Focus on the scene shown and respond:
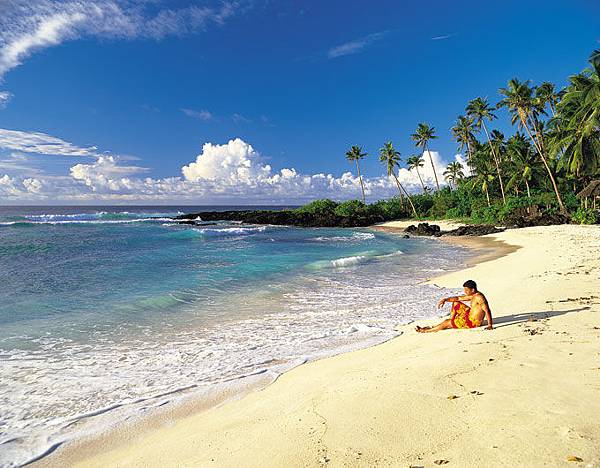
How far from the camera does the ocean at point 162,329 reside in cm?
521

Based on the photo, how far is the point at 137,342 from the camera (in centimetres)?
781

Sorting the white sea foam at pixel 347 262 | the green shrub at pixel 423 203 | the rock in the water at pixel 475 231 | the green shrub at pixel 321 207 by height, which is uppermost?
the green shrub at pixel 321 207

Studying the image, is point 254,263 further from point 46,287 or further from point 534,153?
point 534,153

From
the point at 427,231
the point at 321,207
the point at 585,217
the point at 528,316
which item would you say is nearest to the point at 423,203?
the point at 321,207

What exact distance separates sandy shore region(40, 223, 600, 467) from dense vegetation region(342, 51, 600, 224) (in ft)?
88.7

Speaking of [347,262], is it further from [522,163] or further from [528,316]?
[522,163]

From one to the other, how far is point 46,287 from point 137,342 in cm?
865

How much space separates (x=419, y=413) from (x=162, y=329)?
22.1 ft

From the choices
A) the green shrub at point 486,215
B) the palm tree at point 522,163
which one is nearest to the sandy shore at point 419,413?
the green shrub at point 486,215

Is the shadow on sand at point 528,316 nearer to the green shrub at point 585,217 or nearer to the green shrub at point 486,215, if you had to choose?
the green shrub at point 585,217

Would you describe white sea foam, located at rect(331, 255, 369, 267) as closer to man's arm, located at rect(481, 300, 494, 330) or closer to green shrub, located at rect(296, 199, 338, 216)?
man's arm, located at rect(481, 300, 494, 330)

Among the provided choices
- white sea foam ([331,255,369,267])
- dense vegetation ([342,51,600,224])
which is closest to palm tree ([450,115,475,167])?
dense vegetation ([342,51,600,224])

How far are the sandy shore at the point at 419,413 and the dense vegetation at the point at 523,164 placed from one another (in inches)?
1064

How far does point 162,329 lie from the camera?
8.73 meters
